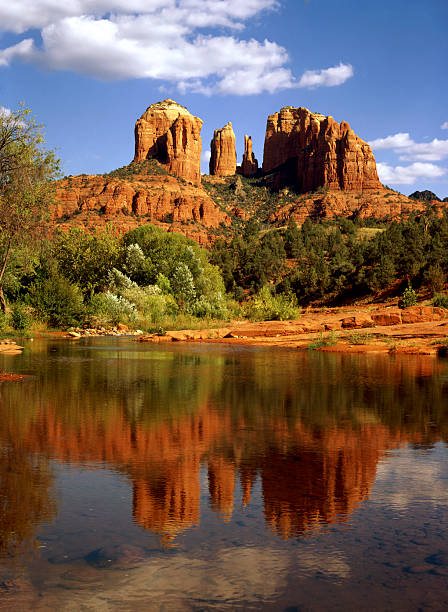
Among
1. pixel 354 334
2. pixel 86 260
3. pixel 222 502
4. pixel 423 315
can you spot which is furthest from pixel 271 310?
pixel 222 502

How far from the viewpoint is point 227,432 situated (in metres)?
8.30

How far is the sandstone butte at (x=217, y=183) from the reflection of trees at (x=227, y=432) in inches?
4249

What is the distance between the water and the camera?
352 centimetres

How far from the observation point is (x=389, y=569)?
12.5 feet

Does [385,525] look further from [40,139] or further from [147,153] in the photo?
[147,153]

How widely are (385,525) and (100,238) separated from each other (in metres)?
52.0

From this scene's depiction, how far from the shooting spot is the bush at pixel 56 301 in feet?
125

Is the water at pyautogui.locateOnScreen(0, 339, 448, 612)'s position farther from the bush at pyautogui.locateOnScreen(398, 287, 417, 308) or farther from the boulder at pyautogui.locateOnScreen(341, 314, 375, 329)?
the bush at pyautogui.locateOnScreen(398, 287, 417, 308)

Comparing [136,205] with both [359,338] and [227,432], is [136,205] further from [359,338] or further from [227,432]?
[227,432]

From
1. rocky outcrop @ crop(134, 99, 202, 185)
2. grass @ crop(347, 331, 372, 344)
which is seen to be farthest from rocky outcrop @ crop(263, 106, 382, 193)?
grass @ crop(347, 331, 372, 344)

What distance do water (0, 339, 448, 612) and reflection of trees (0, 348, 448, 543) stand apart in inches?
1.3

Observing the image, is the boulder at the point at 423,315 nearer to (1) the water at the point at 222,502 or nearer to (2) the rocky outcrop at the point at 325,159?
(1) the water at the point at 222,502

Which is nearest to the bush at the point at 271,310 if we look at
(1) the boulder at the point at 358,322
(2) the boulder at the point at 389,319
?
(1) the boulder at the point at 358,322

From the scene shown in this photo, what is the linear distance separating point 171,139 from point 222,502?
555ft
